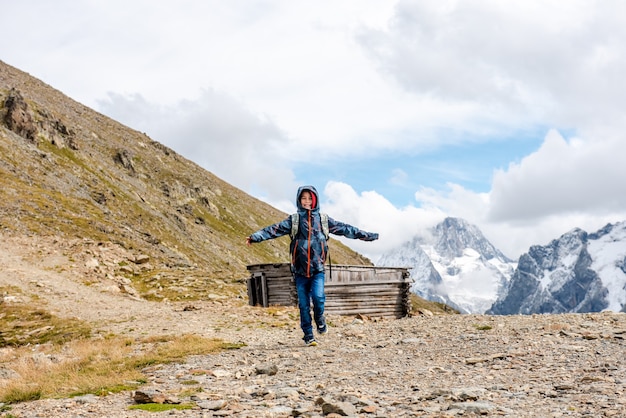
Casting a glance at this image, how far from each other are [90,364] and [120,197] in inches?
2657

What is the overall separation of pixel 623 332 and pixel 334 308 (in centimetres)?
1248

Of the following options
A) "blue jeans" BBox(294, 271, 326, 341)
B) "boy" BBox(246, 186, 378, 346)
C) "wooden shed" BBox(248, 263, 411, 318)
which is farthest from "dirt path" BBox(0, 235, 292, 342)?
"boy" BBox(246, 186, 378, 346)

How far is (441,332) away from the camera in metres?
14.1

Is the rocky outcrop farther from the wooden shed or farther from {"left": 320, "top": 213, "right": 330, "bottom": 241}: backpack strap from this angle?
the wooden shed

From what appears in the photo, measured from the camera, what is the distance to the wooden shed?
2334cm

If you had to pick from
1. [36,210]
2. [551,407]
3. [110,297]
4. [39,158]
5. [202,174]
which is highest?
[202,174]

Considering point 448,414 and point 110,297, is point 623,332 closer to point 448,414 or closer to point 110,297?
point 448,414

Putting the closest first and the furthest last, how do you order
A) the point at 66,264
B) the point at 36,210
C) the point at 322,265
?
the point at 322,265
the point at 66,264
the point at 36,210

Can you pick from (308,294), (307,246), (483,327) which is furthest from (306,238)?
(483,327)

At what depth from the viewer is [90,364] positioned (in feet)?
40.9

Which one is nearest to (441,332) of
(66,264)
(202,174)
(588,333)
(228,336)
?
(588,333)

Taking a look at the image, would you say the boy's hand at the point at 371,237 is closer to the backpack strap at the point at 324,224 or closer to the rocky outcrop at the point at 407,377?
the backpack strap at the point at 324,224

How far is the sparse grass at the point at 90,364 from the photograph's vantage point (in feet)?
31.0

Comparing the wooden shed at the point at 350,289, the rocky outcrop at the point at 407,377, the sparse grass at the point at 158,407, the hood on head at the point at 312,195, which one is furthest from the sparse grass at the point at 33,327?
the sparse grass at the point at 158,407
